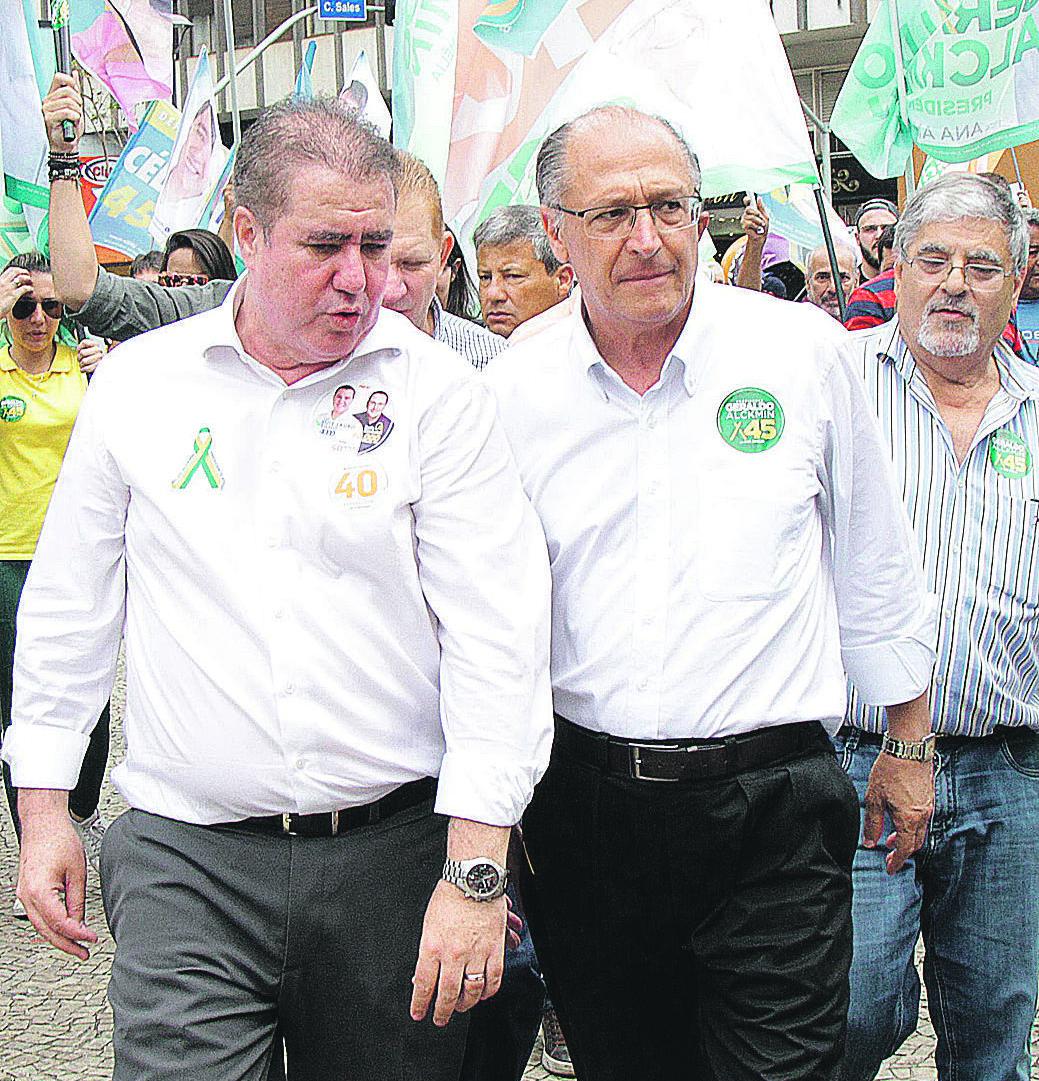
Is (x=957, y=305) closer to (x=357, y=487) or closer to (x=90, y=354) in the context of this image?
(x=357, y=487)

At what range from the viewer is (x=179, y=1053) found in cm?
275

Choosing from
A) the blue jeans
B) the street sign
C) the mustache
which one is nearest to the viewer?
the blue jeans

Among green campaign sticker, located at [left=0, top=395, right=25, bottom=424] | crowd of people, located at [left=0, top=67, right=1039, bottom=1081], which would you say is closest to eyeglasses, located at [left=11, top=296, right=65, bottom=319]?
green campaign sticker, located at [left=0, top=395, right=25, bottom=424]

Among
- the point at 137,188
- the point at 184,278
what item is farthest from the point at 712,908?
the point at 137,188

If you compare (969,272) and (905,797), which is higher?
(969,272)

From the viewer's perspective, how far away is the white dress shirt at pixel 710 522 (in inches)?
121

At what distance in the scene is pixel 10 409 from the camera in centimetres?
622

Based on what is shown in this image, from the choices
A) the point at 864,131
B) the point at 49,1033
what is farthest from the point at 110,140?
the point at 49,1033

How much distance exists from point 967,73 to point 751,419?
483cm

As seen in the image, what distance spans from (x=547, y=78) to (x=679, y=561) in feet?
14.6

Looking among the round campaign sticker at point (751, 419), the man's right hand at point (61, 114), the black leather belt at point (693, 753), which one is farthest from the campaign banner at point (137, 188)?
the black leather belt at point (693, 753)

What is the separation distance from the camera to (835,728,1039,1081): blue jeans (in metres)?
3.54

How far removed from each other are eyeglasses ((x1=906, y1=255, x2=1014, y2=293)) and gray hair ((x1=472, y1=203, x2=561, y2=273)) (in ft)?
5.85

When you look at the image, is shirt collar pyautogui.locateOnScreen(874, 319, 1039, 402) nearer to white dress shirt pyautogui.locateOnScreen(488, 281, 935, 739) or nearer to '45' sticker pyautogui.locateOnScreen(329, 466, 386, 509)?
white dress shirt pyautogui.locateOnScreen(488, 281, 935, 739)
